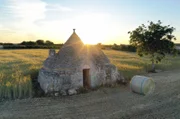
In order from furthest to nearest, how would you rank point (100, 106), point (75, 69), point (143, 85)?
point (75, 69) → point (143, 85) → point (100, 106)

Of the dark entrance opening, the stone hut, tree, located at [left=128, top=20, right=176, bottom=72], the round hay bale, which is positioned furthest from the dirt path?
tree, located at [left=128, top=20, right=176, bottom=72]

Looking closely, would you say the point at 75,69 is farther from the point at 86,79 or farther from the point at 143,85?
the point at 143,85

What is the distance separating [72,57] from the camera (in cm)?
1650

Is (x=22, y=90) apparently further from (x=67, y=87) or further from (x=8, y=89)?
(x=67, y=87)

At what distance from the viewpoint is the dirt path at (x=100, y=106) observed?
37.7ft

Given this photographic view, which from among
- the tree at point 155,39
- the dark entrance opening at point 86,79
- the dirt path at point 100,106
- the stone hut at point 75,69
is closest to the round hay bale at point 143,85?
the dirt path at point 100,106

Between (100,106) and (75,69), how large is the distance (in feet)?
14.0

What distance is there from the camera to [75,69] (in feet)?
52.6

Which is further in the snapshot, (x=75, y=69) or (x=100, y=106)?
(x=75, y=69)

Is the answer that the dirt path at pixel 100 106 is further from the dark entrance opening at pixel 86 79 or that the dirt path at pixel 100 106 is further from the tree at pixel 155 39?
the tree at pixel 155 39

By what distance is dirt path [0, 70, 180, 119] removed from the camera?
11500 mm

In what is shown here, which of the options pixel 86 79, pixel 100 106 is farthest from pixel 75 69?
pixel 100 106

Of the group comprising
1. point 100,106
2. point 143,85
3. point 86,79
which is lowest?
point 100,106

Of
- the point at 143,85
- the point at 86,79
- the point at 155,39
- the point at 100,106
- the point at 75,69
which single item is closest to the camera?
the point at 100,106
